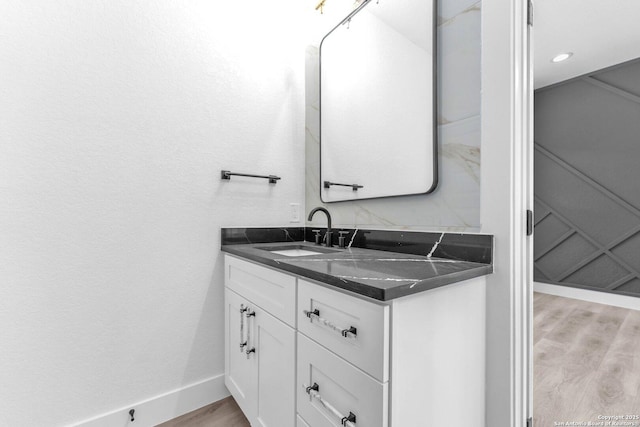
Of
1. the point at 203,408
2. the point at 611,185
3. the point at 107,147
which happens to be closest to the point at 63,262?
the point at 107,147

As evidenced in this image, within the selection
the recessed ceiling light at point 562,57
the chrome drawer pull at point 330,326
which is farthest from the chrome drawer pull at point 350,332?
the recessed ceiling light at point 562,57

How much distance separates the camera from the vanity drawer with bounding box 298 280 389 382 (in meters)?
0.65

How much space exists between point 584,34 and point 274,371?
12.1ft

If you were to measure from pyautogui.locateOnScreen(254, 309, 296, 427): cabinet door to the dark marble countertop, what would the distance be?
0.77 feet

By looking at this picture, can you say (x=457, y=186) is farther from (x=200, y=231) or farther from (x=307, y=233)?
(x=200, y=231)

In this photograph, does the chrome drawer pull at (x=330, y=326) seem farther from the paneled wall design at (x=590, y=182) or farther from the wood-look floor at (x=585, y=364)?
the paneled wall design at (x=590, y=182)

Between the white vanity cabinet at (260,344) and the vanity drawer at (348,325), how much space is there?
0.35ft

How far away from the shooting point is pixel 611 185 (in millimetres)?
3066

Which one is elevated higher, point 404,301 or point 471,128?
point 471,128

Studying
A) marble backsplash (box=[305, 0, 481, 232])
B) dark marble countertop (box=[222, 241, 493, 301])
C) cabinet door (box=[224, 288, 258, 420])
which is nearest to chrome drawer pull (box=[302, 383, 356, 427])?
dark marble countertop (box=[222, 241, 493, 301])

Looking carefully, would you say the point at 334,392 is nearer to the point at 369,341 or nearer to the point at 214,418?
the point at 369,341

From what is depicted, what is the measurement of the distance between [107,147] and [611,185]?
4372mm

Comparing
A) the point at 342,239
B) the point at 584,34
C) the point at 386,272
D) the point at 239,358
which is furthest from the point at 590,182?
the point at 239,358

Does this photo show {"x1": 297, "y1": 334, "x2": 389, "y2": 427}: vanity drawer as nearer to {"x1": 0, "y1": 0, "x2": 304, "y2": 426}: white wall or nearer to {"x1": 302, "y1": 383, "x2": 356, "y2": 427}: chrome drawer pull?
{"x1": 302, "y1": 383, "x2": 356, "y2": 427}: chrome drawer pull
